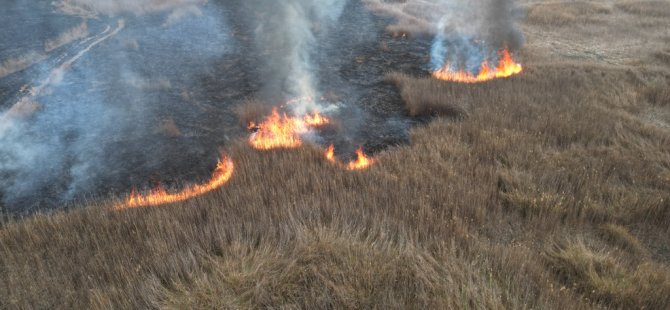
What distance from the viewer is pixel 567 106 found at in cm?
801

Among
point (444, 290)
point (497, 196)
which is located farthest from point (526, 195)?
point (444, 290)

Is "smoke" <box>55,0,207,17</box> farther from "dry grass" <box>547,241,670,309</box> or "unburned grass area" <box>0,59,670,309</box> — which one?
"dry grass" <box>547,241,670,309</box>

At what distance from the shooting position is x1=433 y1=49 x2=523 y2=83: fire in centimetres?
1011

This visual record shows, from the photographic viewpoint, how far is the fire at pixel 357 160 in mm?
6113

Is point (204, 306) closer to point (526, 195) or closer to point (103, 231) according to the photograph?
point (103, 231)

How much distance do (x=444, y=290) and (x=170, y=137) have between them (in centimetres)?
566

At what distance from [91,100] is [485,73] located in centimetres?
899

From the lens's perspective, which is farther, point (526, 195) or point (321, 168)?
point (321, 168)

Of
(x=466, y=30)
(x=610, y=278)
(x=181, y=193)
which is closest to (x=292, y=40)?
(x=466, y=30)

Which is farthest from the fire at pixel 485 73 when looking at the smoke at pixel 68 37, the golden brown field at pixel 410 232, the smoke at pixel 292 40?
the smoke at pixel 68 37

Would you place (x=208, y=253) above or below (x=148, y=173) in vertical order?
above

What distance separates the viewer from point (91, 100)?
28.0 ft

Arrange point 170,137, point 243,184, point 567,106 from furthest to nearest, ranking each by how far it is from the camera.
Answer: point 567,106
point 170,137
point 243,184

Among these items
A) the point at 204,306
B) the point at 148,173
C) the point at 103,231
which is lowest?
the point at 148,173
